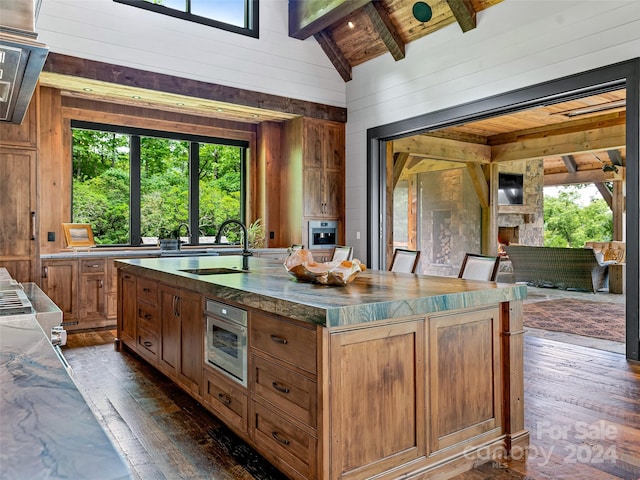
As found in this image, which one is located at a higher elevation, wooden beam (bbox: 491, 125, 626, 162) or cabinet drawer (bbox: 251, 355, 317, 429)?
wooden beam (bbox: 491, 125, 626, 162)

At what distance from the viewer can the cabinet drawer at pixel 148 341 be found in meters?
3.60

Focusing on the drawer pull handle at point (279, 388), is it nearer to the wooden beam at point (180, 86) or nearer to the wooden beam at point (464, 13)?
the wooden beam at point (180, 86)

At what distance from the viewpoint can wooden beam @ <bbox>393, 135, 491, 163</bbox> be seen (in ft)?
28.0

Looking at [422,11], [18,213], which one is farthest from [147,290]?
[422,11]

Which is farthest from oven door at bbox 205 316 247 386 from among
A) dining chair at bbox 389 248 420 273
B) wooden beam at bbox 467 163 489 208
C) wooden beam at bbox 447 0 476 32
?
wooden beam at bbox 467 163 489 208

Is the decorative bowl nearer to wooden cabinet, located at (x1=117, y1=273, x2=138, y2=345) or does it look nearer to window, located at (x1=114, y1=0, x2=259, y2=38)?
wooden cabinet, located at (x1=117, y1=273, x2=138, y2=345)

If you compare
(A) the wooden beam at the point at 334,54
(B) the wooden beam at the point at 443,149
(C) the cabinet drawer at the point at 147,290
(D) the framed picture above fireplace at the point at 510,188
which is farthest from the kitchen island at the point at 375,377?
(D) the framed picture above fireplace at the point at 510,188

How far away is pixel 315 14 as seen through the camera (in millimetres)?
6184

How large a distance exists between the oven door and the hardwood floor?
0.37 metres

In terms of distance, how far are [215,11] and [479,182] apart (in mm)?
6458

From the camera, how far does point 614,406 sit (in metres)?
2.93

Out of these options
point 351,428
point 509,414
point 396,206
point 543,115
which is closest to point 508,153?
point 543,115

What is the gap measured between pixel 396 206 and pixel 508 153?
10.4 feet

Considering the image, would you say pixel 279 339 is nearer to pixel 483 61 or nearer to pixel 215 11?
pixel 483 61
